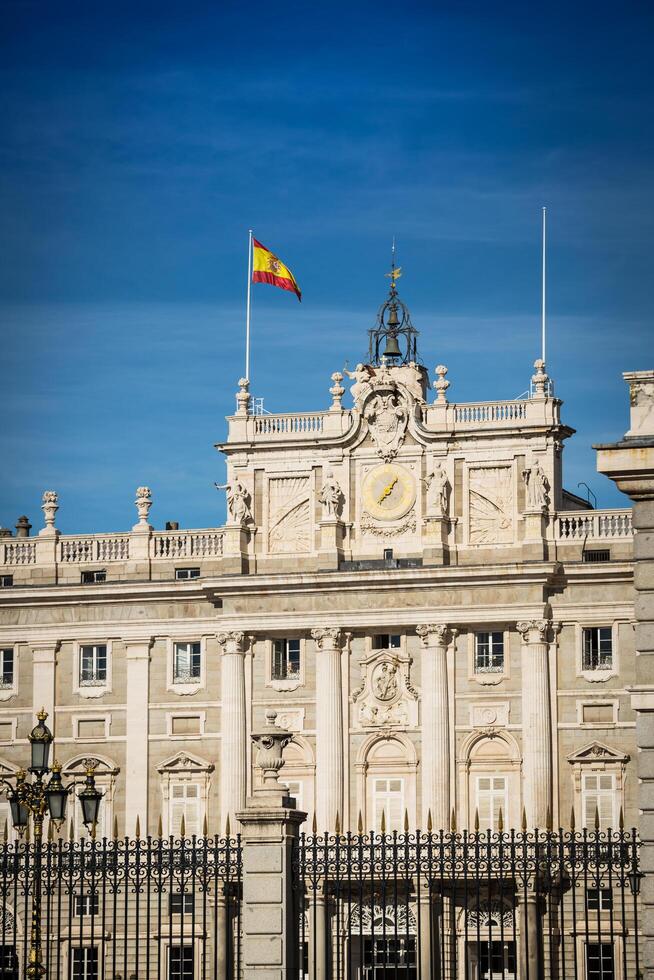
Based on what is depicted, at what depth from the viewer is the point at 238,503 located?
79250 mm

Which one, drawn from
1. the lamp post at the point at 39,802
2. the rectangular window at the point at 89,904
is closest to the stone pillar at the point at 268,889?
the lamp post at the point at 39,802

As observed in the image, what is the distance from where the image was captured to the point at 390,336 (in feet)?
264

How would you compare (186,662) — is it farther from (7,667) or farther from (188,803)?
(7,667)

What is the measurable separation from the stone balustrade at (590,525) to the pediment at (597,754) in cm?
617

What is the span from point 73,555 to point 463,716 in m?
14.4

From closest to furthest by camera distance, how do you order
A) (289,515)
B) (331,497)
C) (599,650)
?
(599,650) → (331,497) → (289,515)

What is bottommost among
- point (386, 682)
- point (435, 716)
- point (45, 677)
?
point (435, 716)

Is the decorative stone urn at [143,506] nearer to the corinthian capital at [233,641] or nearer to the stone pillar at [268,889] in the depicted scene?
the corinthian capital at [233,641]

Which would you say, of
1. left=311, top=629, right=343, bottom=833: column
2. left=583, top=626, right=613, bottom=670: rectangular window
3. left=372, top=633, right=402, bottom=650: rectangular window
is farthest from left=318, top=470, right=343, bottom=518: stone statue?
left=583, top=626, right=613, bottom=670: rectangular window

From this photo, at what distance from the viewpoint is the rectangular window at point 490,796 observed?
7500 centimetres

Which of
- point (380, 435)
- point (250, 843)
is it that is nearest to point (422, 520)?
point (380, 435)

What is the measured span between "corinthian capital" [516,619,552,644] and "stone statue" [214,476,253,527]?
963 cm

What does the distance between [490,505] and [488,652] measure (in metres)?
4.46

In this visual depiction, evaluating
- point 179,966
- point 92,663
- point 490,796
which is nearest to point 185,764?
point 92,663
